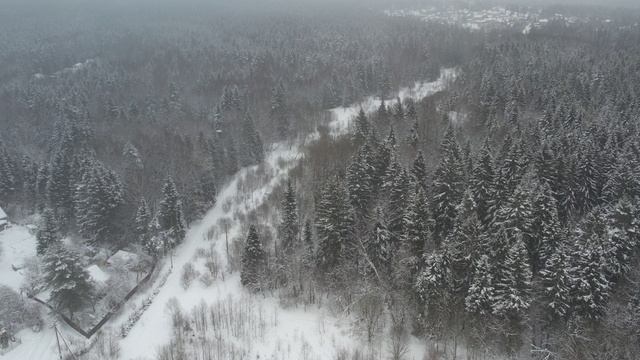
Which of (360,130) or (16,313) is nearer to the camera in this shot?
(16,313)

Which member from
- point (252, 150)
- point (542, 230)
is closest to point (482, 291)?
point (542, 230)

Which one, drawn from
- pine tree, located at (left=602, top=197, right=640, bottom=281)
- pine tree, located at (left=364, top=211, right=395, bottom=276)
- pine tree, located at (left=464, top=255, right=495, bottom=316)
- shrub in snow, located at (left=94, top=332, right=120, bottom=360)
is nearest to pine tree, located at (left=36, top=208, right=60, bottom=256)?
shrub in snow, located at (left=94, top=332, right=120, bottom=360)

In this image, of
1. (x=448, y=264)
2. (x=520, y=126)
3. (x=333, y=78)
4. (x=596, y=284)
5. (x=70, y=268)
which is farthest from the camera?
(x=333, y=78)

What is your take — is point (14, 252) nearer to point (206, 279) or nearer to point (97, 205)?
point (97, 205)

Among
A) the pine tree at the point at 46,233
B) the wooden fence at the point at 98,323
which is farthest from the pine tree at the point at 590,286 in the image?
the pine tree at the point at 46,233

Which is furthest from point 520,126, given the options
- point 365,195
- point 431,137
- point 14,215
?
point 14,215

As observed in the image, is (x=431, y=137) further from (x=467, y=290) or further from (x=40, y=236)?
(x=40, y=236)

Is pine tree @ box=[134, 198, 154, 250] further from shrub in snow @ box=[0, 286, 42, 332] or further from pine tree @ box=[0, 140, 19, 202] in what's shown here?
pine tree @ box=[0, 140, 19, 202]
